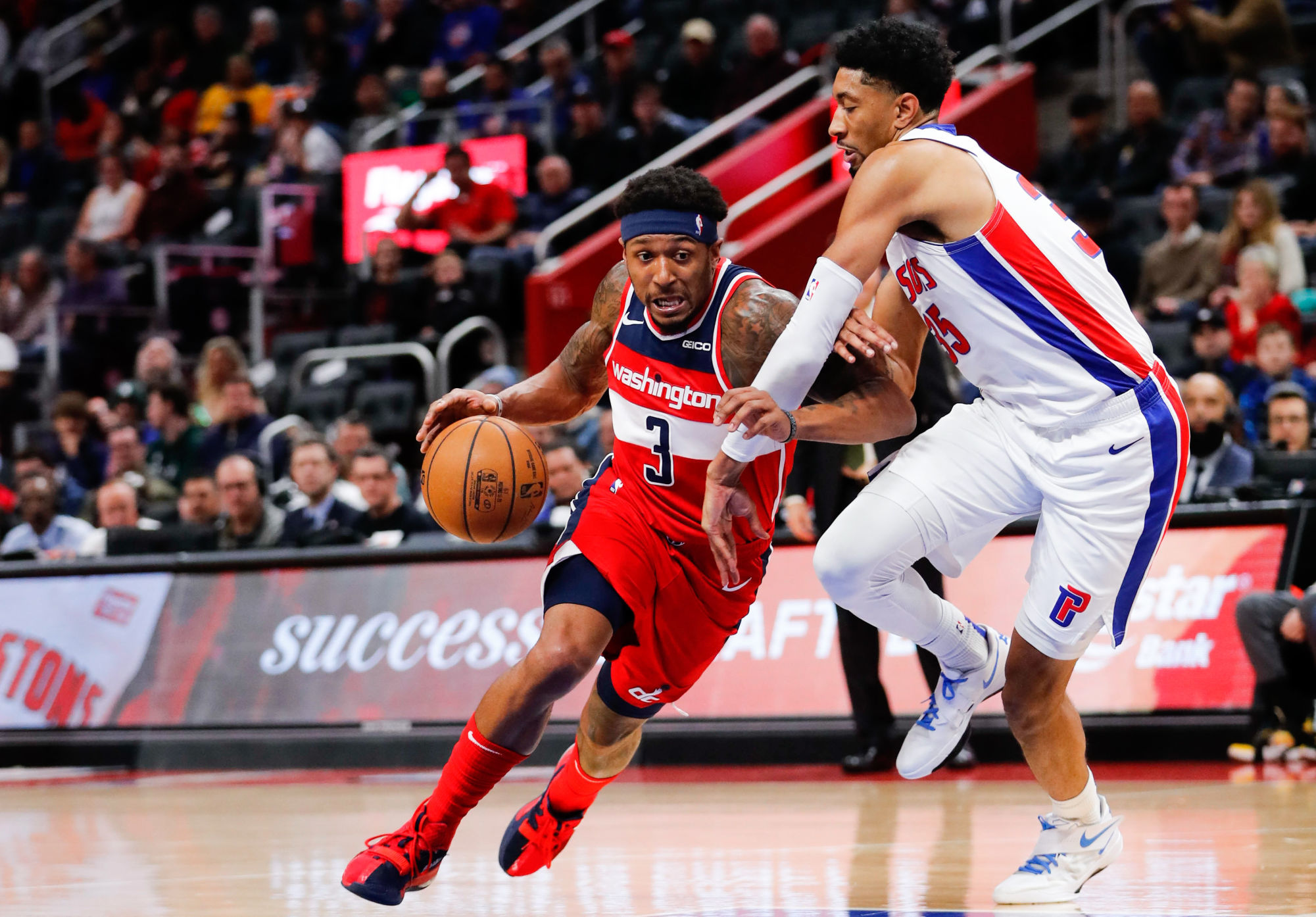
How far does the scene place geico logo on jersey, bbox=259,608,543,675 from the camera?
873cm

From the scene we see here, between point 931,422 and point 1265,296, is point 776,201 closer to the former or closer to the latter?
point 1265,296

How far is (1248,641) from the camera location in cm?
746

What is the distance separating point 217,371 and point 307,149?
3.84 m

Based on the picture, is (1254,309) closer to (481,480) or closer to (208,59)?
(481,480)

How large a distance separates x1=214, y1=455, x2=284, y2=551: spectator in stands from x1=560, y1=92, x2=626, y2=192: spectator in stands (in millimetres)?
5096

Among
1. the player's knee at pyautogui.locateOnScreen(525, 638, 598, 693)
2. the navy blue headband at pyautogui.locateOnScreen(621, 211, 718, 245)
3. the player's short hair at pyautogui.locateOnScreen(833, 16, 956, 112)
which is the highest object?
the player's short hair at pyautogui.locateOnScreen(833, 16, 956, 112)

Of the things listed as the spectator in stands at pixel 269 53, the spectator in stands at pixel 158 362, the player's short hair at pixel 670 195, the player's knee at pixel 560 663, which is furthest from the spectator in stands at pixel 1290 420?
the spectator in stands at pixel 269 53

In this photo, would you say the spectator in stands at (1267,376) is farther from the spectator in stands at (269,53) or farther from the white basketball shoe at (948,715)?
the spectator in stands at (269,53)

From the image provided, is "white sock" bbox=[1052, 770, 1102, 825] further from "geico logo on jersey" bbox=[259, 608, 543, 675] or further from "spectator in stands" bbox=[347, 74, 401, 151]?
"spectator in stands" bbox=[347, 74, 401, 151]

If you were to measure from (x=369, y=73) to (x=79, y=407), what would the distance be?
18.3 feet

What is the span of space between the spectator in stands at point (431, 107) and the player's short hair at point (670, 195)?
1113 cm

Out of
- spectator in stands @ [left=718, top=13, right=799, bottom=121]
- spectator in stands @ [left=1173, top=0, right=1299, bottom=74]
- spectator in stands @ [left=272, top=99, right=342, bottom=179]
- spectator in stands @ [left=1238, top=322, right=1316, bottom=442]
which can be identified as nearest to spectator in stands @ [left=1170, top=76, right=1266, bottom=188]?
spectator in stands @ [left=1173, top=0, right=1299, bottom=74]

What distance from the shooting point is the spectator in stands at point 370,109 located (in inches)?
639

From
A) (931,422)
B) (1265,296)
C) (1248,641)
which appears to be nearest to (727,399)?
(931,422)
